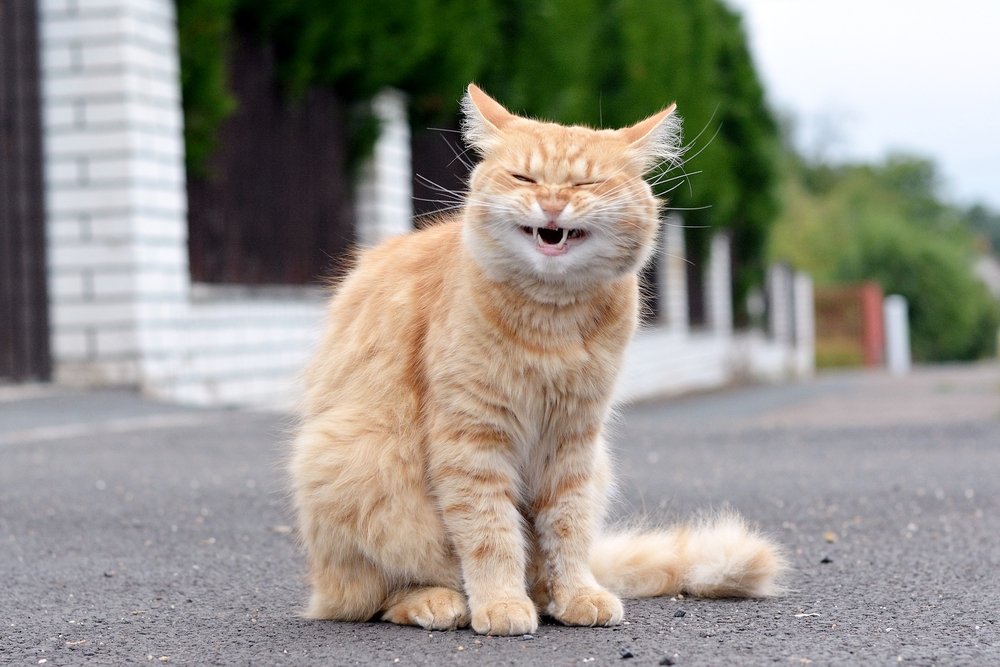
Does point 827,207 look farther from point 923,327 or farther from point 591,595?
point 591,595

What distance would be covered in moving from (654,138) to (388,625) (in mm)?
1501

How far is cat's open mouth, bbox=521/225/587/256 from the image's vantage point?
3.23 meters

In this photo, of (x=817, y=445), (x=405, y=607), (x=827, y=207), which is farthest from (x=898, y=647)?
(x=827, y=207)

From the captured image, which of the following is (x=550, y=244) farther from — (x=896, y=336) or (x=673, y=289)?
(x=896, y=336)

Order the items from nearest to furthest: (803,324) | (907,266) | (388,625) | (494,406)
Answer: (494,406) → (388,625) → (803,324) → (907,266)

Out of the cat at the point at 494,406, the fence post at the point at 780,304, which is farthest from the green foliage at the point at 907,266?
the cat at the point at 494,406

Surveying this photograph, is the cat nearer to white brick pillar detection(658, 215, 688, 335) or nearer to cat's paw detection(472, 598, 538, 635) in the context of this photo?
cat's paw detection(472, 598, 538, 635)

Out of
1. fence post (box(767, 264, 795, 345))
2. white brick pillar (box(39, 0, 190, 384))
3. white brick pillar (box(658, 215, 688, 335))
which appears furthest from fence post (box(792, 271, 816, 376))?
white brick pillar (box(39, 0, 190, 384))

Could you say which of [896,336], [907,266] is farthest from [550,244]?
[907,266]

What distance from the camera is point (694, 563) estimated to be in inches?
150

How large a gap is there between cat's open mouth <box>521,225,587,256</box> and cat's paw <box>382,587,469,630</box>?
0.95 metres

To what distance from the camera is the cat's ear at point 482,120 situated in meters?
3.52

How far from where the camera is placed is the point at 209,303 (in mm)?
10445

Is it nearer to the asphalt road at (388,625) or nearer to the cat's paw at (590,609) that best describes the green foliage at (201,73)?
the asphalt road at (388,625)
